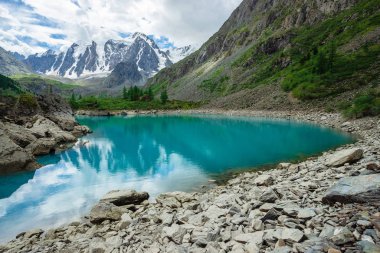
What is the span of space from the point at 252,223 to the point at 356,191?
487 cm

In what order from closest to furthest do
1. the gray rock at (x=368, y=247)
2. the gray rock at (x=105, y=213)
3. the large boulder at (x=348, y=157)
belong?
1. the gray rock at (x=368, y=247)
2. the gray rock at (x=105, y=213)
3. the large boulder at (x=348, y=157)

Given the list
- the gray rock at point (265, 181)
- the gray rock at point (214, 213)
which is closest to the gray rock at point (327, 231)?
the gray rock at point (214, 213)

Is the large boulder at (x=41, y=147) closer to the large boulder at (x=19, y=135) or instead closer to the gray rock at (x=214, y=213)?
the large boulder at (x=19, y=135)

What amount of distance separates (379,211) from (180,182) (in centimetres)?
2419

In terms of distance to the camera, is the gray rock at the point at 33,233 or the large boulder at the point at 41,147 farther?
the large boulder at the point at 41,147

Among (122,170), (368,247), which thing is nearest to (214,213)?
(368,247)

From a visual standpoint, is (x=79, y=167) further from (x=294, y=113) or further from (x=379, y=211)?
(x=294, y=113)

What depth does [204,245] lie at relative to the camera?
523 inches

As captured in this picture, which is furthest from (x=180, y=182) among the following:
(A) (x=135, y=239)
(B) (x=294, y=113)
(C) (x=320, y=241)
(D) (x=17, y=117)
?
(B) (x=294, y=113)

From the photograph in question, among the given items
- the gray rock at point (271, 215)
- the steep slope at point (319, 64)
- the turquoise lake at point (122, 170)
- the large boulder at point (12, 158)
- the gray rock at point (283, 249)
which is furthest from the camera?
the steep slope at point (319, 64)

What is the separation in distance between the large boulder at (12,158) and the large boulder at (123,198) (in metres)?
22.8

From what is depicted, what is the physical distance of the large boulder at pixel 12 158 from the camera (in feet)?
130

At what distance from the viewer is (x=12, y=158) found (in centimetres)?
4050

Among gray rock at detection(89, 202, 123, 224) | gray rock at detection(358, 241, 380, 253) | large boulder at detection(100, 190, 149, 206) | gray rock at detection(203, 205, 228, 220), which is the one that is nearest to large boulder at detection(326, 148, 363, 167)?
gray rock at detection(203, 205, 228, 220)
